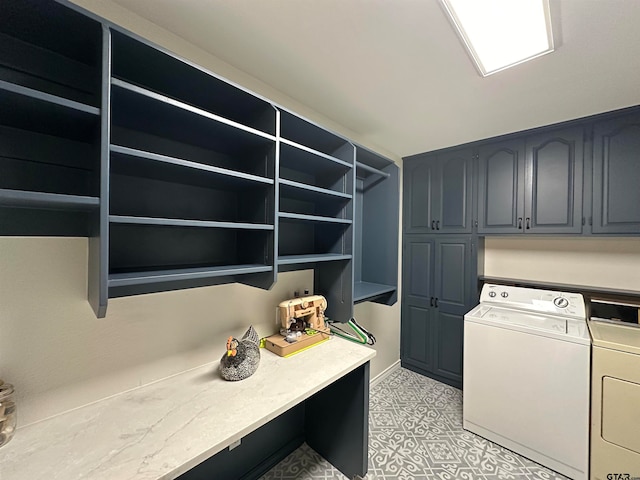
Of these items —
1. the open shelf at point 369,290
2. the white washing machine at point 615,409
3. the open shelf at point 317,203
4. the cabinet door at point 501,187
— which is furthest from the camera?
the cabinet door at point 501,187

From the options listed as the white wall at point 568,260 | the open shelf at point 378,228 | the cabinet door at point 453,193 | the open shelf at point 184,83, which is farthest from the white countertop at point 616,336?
the open shelf at point 184,83

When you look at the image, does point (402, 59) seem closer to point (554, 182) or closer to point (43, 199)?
point (43, 199)

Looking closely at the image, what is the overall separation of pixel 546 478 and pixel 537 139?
243 centimetres

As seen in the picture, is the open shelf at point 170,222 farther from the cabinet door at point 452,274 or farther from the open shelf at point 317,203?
the cabinet door at point 452,274

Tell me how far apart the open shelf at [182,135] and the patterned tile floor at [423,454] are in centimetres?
185

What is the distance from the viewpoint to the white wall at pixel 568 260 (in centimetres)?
198

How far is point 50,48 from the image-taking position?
2.85 ft

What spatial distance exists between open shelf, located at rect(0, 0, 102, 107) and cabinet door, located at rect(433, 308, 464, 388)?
116 inches

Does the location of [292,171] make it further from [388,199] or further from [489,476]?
[489,476]

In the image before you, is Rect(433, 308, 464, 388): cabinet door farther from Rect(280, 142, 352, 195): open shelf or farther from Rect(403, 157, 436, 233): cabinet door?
Rect(280, 142, 352, 195): open shelf

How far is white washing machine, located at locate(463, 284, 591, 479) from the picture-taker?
1.57m

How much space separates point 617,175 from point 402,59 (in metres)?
1.86

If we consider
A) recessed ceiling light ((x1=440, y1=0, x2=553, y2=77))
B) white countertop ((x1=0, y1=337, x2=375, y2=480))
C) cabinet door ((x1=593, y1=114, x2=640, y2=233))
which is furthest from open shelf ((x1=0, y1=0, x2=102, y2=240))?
cabinet door ((x1=593, y1=114, x2=640, y2=233))

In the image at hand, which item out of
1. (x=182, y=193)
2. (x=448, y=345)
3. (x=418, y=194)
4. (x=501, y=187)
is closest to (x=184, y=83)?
(x=182, y=193)
